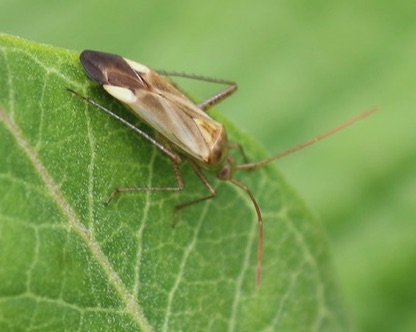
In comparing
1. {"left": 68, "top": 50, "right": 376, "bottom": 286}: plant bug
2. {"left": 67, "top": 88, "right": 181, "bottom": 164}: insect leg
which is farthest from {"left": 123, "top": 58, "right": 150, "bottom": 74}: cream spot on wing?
{"left": 67, "top": 88, "right": 181, "bottom": 164}: insect leg

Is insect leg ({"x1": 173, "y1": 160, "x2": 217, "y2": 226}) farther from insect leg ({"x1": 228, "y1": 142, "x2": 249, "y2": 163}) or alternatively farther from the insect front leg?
insect leg ({"x1": 228, "y1": 142, "x2": 249, "y2": 163})

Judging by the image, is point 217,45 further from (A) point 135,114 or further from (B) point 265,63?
(A) point 135,114

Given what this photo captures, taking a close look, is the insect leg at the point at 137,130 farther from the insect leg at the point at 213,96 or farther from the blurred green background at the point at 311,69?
the blurred green background at the point at 311,69

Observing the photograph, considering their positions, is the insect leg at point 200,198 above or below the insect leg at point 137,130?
below

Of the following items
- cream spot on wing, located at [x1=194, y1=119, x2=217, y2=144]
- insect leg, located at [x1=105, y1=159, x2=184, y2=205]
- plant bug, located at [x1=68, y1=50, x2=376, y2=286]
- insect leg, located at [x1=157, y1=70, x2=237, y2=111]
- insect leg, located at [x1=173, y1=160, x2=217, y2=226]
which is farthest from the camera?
insect leg, located at [x1=157, y1=70, x2=237, y2=111]

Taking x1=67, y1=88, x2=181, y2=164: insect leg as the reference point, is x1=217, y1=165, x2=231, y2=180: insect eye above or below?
below

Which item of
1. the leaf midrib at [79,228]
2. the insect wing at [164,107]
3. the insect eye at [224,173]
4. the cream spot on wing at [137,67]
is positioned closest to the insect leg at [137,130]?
the insect wing at [164,107]
